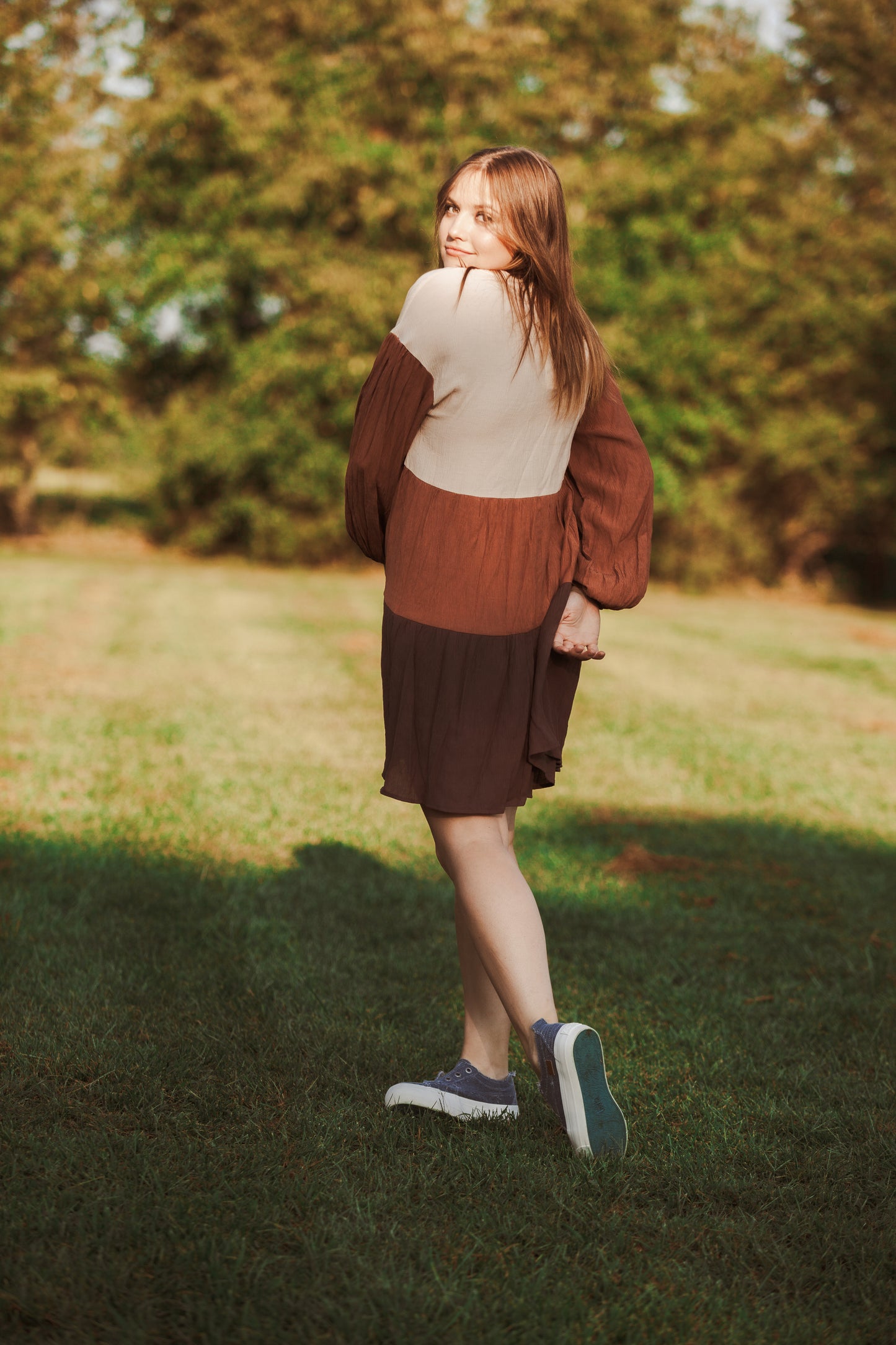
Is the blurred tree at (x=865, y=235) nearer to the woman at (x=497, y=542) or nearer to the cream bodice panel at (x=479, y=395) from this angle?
the woman at (x=497, y=542)

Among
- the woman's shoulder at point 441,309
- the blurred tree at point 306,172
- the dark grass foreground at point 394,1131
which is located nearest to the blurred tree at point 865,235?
the blurred tree at point 306,172

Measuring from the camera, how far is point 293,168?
17.0 metres

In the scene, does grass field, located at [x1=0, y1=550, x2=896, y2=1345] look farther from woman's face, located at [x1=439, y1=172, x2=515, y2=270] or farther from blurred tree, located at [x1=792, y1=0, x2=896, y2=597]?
blurred tree, located at [x1=792, y1=0, x2=896, y2=597]

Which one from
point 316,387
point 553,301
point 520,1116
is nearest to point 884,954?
point 520,1116

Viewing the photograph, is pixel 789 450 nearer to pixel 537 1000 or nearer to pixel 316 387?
pixel 316 387

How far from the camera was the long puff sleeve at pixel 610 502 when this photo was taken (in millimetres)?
2447

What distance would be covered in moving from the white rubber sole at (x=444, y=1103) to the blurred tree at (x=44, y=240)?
15.9 metres

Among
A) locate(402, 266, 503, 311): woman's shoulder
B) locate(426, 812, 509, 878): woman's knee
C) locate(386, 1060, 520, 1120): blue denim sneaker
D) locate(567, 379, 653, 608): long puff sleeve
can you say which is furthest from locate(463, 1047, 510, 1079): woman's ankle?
locate(402, 266, 503, 311): woman's shoulder

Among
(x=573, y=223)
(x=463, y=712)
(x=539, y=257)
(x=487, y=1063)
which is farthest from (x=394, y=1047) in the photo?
(x=573, y=223)

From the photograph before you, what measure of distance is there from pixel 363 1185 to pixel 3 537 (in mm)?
18086

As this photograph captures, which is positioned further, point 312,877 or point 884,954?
point 312,877

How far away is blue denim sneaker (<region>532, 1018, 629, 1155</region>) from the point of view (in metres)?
2.20

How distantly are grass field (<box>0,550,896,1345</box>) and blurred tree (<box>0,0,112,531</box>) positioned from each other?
1185 cm

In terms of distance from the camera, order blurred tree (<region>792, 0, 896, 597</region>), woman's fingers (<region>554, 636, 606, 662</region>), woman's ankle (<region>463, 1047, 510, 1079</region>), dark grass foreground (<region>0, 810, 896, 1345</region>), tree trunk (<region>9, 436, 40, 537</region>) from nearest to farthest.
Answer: dark grass foreground (<region>0, 810, 896, 1345</region>) < woman's fingers (<region>554, 636, 606, 662</region>) < woman's ankle (<region>463, 1047, 510, 1079</region>) < tree trunk (<region>9, 436, 40, 537</region>) < blurred tree (<region>792, 0, 896, 597</region>)
